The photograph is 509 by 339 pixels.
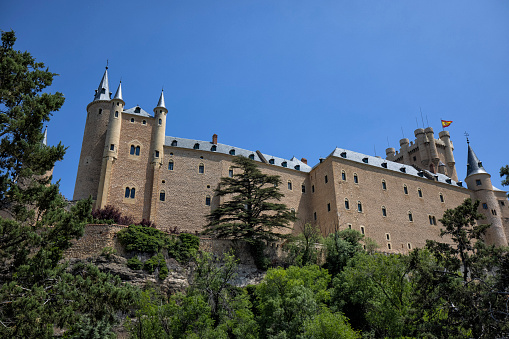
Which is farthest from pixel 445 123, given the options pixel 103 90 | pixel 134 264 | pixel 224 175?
pixel 134 264

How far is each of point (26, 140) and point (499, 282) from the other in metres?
17.8

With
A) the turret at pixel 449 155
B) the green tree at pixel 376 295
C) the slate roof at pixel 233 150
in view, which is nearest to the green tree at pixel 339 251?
the green tree at pixel 376 295

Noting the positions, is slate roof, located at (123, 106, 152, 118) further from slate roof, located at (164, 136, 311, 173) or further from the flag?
the flag

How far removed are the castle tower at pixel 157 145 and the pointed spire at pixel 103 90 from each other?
498 cm

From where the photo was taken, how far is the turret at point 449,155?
6050 centimetres

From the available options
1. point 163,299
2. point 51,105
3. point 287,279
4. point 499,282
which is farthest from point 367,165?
point 51,105

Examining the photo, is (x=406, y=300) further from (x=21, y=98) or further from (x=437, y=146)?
(x=437, y=146)

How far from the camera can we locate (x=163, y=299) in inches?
1050

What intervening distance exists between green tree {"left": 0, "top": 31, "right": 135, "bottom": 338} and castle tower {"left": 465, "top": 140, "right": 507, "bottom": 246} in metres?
48.0

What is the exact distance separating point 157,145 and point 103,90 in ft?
26.5

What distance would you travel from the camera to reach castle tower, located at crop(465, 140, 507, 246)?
50.5 m

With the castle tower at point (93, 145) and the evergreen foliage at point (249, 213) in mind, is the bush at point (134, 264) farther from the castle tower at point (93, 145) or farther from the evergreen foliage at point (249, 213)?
the castle tower at point (93, 145)

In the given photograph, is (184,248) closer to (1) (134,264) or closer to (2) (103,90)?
(1) (134,264)

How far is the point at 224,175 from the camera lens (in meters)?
42.6
